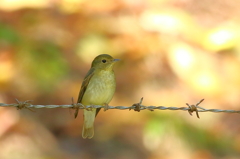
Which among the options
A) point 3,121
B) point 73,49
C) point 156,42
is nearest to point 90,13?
point 73,49

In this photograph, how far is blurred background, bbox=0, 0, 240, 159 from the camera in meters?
7.44

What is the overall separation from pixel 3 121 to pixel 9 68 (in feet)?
2.71

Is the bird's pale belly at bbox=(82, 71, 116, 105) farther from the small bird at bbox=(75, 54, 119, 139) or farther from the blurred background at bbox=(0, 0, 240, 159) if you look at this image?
the blurred background at bbox=(0, 0, 240, 159)

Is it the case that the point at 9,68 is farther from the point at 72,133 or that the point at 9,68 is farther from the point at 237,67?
the point at 237,67

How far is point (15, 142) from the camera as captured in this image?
307 inches

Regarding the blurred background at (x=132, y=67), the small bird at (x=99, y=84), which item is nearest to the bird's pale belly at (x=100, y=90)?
the small bird at (x=99, y=84)

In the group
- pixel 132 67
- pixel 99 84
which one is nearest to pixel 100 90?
pixel 99 84

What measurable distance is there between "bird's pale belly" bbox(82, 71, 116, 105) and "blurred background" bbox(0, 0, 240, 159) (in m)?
2.20

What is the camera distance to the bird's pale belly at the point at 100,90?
5141 millimetres

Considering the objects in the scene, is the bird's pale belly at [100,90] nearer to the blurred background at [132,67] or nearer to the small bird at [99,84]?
the small bird at [99,84]

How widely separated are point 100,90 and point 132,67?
317 centimetres

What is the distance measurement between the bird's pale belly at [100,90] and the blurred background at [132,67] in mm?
2199

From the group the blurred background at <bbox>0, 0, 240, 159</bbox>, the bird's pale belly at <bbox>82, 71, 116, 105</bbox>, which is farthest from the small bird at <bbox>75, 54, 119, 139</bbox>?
the blurred background at <bbox>0, 0, 240, 159</bbox>

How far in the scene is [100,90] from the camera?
514cm
